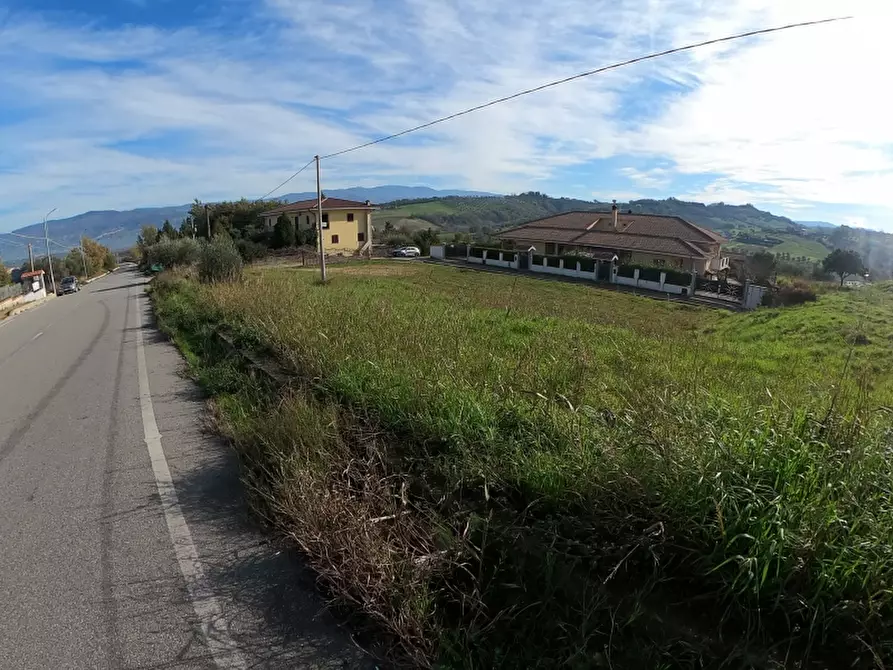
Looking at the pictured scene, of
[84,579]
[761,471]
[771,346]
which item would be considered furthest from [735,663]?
[771,346]

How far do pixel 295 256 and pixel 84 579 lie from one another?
181 ft

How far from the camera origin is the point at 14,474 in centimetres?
524

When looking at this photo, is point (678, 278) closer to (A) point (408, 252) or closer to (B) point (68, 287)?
(A) point (408, 252)

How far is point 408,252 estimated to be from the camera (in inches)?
2486

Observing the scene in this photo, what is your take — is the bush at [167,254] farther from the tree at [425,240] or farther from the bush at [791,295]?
the bush at [791,295]

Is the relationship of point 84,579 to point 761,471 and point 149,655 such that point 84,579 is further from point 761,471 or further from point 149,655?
point 761,471

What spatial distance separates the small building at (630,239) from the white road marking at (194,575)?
39.4 meters

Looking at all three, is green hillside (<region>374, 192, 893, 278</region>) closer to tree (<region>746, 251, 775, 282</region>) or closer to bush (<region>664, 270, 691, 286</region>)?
tree (<region>746, 251, 775, 282</region>)

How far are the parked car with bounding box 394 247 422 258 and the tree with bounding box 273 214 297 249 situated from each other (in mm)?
11802

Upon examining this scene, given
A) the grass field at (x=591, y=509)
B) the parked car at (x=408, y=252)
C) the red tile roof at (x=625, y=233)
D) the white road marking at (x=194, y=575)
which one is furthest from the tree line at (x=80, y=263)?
the grass field at (x=591, y=509)

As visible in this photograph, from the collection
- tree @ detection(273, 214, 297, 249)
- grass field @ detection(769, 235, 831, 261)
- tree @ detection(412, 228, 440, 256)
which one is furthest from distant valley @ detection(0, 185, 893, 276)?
tree @ detection(412, 228, 440, 256)

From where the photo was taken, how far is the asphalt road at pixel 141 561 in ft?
9.21

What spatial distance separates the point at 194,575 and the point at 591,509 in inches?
96.8

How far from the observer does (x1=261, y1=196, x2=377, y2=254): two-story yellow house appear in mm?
65438
